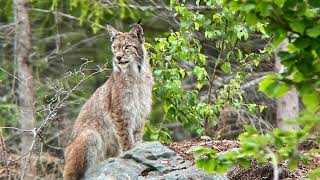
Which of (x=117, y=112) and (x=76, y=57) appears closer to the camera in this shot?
(x=117, y=112)

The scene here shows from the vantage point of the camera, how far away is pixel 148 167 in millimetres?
7102

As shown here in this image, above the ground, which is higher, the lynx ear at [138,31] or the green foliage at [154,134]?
the lynx ear at [138,31]

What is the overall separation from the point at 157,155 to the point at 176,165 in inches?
10.3

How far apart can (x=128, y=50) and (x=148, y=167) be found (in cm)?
172

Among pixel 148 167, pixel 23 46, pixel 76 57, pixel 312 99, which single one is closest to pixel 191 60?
pixel 148 167

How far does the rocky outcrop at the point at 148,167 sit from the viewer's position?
684 centimetres

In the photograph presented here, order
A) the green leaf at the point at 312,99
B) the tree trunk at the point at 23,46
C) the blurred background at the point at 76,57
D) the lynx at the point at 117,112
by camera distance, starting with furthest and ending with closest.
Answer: the blurred background at the point at 76,57 → the tree trunk at the point at 23,46 → the lynx at the point at 117,112 → the green leaf at the point at 312,99

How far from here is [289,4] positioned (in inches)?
145

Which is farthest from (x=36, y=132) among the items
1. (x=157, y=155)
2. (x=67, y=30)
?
(x=67, y=30)

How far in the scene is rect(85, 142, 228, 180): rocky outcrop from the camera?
6836 millimetres

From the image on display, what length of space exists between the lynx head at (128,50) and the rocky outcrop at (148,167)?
1.21m

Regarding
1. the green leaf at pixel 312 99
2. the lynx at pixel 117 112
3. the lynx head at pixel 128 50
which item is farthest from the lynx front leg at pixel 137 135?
the green leaf at pixel 312 99

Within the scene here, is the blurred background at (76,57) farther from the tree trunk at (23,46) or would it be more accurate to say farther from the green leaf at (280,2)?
the green leaf at (280,2)

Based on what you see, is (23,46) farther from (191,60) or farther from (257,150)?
(257,150)
